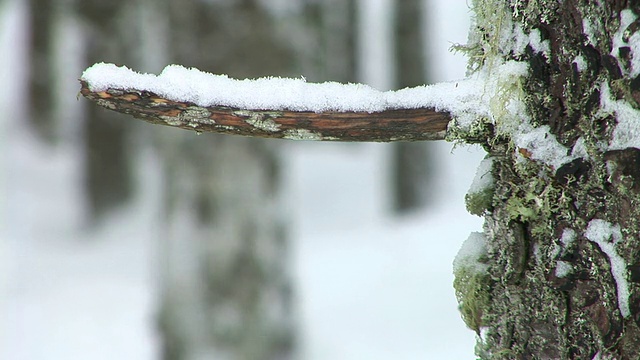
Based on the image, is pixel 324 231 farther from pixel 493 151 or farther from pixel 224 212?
pixel 493 151

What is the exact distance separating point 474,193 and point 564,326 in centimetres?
23

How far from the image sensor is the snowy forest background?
3684 millimetres

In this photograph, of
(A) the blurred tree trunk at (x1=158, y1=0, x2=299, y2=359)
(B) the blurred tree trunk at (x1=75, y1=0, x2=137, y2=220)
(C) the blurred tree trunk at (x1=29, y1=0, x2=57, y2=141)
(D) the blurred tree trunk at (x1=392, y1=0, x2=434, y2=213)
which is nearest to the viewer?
(A) the blurred tree trunk at (x1=158, y1=0, x2=299, y2=359)

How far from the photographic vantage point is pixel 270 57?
3643 millimetres

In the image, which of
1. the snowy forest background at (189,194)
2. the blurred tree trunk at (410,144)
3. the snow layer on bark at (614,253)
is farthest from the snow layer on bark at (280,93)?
the blurred tree trunk at (410,144)

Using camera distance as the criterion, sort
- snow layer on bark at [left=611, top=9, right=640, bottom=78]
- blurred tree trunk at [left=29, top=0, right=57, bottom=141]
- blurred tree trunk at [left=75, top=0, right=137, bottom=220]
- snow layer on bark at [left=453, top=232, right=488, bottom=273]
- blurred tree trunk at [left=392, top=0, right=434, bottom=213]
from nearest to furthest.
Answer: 1. snow layer on bark at [left=611, top=9, right=640, bottom=78]
2. snow layer on bark at [left=453, top=232, right=488, bottom=273]
3. blurred tree trunk at [left=75, top=0, right=137, bottom=220]
4. blurred tree trunk at [left=392, top=0, right=434, bottom=213]
5. blurred tree trunk at [left=29, top=0, right=57, bottom=141]

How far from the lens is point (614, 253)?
34.8 inches

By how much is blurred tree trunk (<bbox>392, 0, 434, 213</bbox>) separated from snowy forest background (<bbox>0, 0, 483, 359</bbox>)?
18 millimetres

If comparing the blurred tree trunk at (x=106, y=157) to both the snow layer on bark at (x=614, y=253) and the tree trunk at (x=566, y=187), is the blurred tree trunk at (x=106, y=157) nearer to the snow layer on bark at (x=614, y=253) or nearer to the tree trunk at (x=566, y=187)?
the tree trunk at (x=566, y=187)

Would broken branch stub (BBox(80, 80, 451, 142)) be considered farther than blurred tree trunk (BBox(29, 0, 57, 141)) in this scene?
No

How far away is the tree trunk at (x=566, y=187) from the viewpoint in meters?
0.87

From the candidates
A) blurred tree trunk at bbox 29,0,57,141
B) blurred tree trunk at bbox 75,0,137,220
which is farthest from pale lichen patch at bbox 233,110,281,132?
blurred tree trunk at bbox 29,0,57,141

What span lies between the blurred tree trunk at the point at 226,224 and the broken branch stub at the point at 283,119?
2668mm

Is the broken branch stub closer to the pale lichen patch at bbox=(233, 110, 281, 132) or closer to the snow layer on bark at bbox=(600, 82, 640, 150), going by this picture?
the pale lichen patch at bbox=(233, 110, 281, 132)
